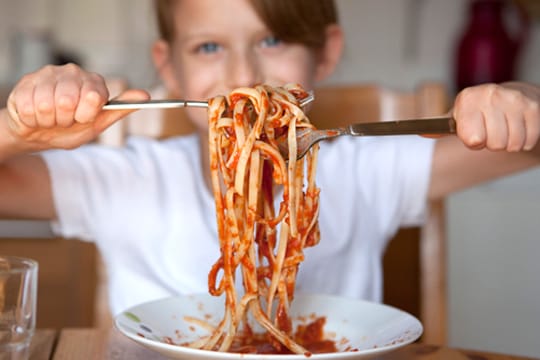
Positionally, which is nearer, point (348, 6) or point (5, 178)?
point (5, 178)

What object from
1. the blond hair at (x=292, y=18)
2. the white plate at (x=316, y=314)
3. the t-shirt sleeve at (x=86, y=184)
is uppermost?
the blond hair at (x=292, y=18)

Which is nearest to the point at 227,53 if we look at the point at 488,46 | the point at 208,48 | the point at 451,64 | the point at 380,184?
the point at 208,48

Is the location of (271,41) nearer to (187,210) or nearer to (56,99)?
(187,210)

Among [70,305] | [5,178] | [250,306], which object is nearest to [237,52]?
[5,178]

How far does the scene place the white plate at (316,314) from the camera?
0.78 metres

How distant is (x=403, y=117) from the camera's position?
58.8 inches

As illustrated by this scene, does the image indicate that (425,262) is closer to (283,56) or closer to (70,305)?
(283,56)

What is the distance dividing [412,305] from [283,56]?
0.71 m

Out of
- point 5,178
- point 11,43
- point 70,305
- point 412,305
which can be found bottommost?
point 70,305

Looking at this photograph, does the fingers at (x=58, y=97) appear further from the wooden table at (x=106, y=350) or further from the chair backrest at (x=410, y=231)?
the chair backrest at (x=410, y=231)

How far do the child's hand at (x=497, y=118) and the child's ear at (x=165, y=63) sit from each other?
2.54ft

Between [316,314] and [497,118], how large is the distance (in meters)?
0.33

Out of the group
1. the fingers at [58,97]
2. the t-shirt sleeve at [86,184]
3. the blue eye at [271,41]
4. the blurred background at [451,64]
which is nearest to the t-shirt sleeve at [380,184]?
the blue eye at [271,41]

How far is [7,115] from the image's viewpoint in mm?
A: 964
